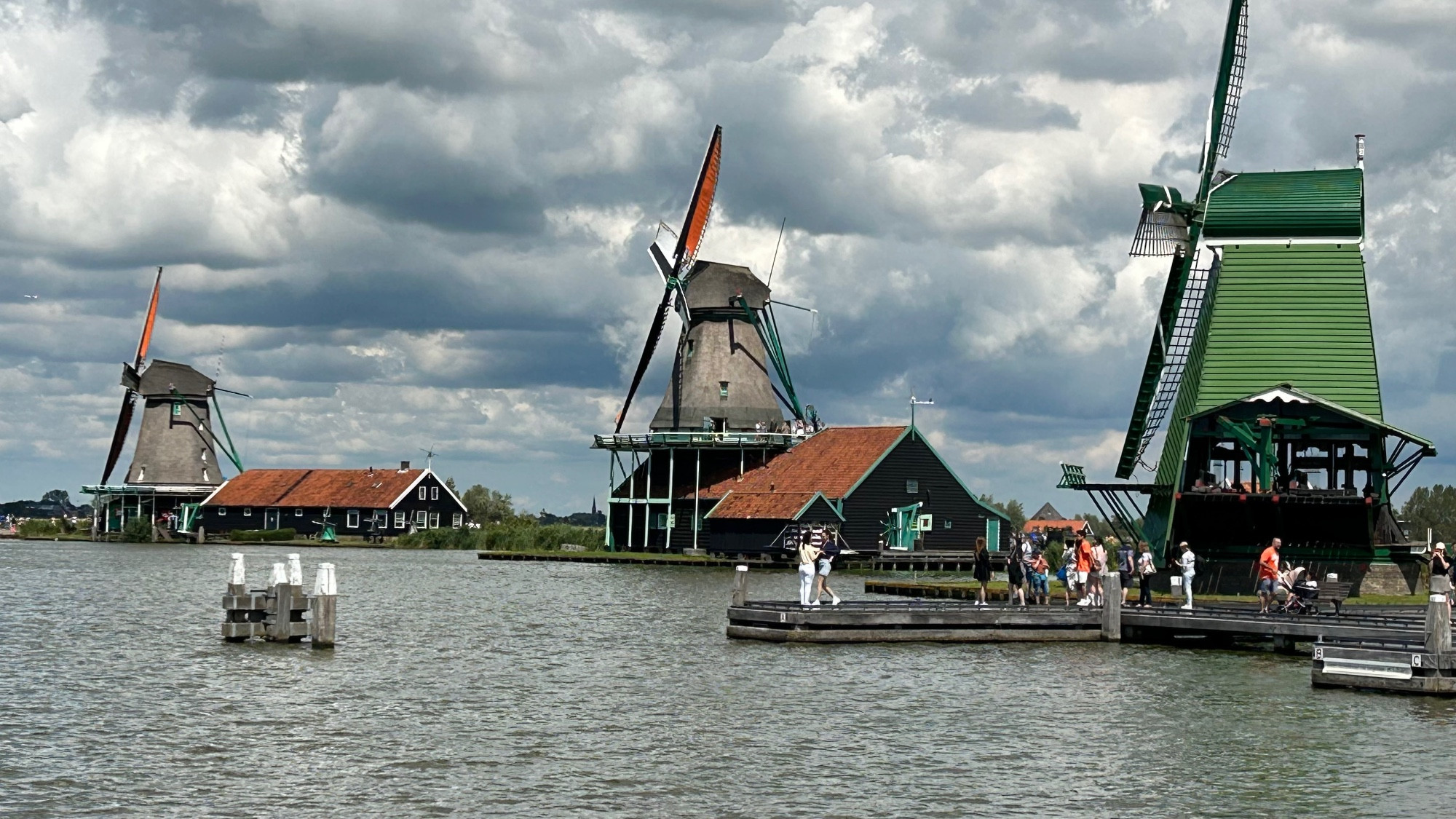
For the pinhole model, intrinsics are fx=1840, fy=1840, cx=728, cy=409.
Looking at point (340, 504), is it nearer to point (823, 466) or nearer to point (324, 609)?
point (823, 466)

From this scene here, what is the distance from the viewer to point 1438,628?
88.8 feet

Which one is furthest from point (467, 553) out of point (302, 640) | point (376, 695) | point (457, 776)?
point (457, 776)

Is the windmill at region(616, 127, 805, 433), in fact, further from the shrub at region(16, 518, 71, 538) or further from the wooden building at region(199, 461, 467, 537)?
the shrub at region(16, 518, 71, 538)

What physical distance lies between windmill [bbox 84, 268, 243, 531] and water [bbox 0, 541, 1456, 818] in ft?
238

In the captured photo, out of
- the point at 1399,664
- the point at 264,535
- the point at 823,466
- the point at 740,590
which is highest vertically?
the point at 823,466

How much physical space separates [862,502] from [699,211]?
17.9 m

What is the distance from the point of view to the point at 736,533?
244 ft

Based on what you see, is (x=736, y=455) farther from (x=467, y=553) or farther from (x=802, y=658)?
(x=802, y=658)

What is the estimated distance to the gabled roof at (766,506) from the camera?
71.4m

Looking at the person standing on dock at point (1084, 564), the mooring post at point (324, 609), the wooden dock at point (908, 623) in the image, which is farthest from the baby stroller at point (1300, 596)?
the mooring post at point (324, 609)

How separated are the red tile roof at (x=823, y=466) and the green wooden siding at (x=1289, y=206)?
25.9 m

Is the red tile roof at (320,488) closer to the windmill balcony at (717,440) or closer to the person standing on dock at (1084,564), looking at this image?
the windmill balcony at (717,440)

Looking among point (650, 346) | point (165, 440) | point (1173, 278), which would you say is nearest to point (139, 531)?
point (165, 440)

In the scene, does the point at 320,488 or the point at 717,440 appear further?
the point at 320,488
